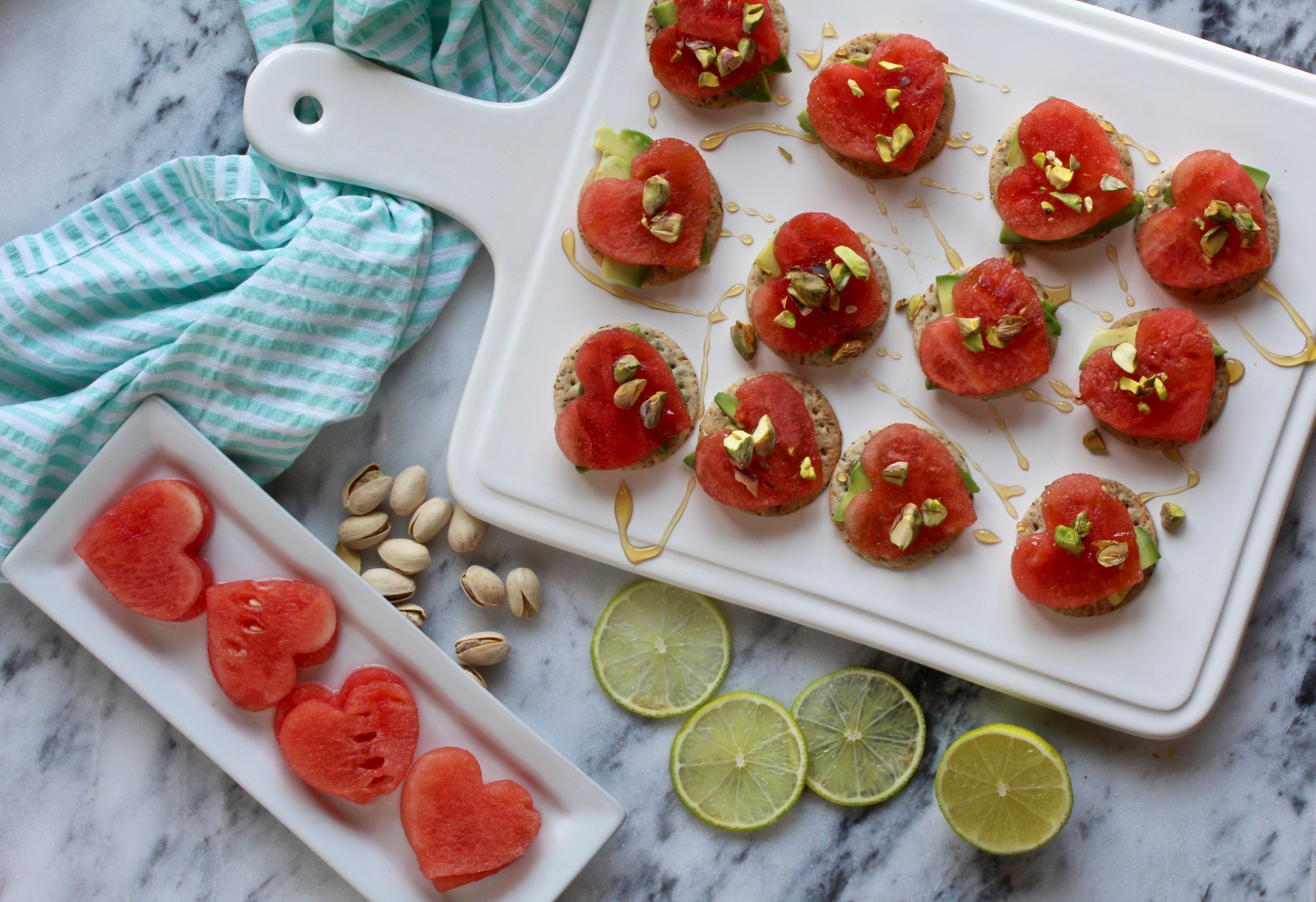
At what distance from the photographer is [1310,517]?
2.14m

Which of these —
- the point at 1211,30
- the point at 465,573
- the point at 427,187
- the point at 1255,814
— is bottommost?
the point at 1255,814

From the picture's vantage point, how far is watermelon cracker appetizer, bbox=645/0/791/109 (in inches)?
77.1

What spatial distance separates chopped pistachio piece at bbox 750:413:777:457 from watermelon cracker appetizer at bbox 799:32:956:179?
61 cm

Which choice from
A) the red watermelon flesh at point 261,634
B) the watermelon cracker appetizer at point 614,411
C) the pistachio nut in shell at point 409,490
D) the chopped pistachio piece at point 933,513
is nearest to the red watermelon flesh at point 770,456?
the watermelon cracker appetizer at point 614,411

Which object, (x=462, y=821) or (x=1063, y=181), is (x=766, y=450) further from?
(x=462, y=821)

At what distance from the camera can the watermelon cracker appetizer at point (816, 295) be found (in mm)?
1927

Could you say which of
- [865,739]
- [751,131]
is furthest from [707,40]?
[865,739]

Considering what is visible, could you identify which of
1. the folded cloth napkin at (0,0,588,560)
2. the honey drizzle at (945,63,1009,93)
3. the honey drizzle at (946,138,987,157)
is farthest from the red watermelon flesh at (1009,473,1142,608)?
the folded cloth napkin at (0,0,588,560)

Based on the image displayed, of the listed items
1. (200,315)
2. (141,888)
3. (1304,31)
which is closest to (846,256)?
(1304,31)

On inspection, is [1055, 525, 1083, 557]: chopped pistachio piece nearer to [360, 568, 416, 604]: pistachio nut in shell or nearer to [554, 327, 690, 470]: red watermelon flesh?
[554, 327, 690, 470]: red watermelon flesh

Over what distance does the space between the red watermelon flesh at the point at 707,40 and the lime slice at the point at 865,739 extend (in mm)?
1369

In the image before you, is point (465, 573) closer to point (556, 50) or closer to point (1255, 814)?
point (556, 50)

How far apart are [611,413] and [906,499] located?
26.0 inches

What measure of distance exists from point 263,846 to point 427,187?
163cm
